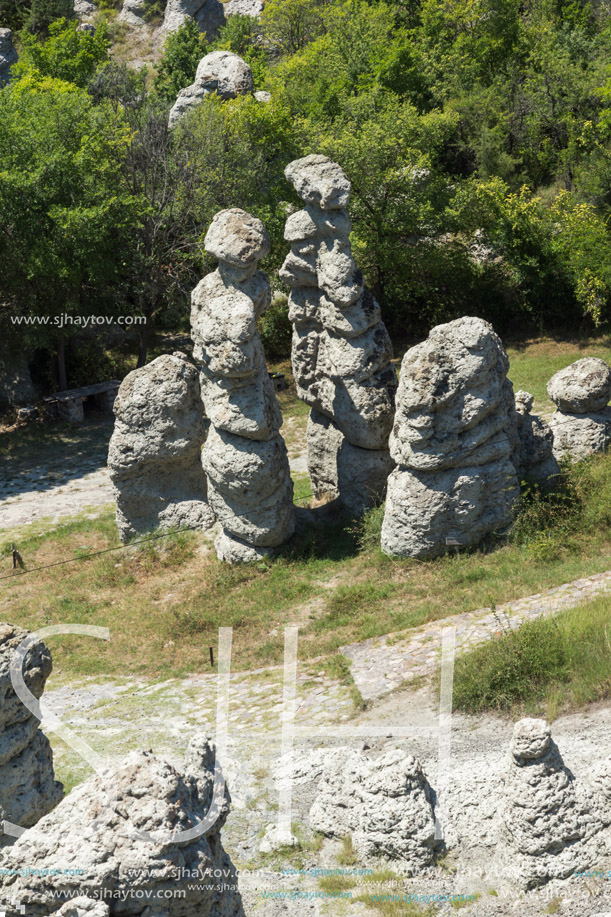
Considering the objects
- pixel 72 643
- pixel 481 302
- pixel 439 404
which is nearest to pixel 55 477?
pixel 72 643

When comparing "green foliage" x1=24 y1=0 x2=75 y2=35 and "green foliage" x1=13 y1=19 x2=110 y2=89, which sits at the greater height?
"green foliage" x1=24 y1=0 x2=75 y2=35

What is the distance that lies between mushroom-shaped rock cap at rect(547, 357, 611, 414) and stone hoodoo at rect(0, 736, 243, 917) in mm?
13726

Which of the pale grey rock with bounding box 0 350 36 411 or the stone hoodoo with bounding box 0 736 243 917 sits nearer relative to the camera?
the stone hoodoo with bounding box 0 736 243 917

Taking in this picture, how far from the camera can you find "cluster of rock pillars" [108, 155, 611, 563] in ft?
50.3

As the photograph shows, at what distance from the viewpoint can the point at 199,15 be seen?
53.9m

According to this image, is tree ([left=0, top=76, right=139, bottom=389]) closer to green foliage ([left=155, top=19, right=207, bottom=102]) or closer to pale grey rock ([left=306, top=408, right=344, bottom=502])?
pale grey rock ([left=306, top=408, right=344, bottom=502])

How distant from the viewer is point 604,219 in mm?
29609

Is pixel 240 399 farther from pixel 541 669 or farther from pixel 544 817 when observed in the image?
pixel 544 817

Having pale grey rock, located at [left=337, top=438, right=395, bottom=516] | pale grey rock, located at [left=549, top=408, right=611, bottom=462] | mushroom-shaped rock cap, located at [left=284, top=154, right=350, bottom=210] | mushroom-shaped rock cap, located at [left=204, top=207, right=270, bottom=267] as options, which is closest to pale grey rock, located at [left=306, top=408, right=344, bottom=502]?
pale grey rock, located at [left=337, top=438, right=395, bottom=516]

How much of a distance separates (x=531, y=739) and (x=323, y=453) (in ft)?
34.6

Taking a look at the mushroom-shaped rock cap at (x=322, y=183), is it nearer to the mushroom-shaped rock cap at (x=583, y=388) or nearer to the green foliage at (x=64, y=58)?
the mushroom-shaped rock cap at (x=583, y=388)

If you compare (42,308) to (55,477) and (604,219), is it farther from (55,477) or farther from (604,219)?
(604,219)

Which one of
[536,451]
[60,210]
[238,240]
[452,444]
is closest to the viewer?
[452,444]

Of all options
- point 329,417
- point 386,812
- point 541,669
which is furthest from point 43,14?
point 386,812
